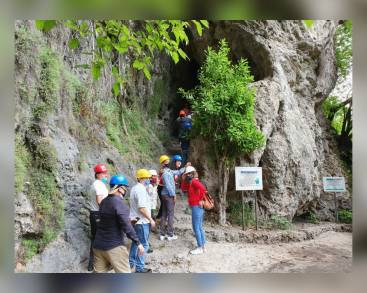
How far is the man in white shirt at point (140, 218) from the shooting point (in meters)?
5.61

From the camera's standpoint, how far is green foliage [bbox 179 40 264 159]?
6.84m

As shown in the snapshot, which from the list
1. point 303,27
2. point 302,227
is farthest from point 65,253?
point 303,27

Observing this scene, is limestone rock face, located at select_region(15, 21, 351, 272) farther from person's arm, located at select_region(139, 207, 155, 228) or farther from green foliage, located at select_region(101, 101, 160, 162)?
person's arm, located at select_region(139, 207, 155, 228)

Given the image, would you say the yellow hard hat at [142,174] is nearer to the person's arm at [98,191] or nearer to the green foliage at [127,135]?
the green foliage at [127,135]

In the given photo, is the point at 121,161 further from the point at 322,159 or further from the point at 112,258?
the point at 322,159

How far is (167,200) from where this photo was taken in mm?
6152

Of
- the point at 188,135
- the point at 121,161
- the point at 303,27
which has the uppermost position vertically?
the point at 303,27

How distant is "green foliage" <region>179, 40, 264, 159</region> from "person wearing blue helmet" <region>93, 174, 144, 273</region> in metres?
2.25

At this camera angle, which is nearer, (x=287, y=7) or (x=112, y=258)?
(x=287, y=7)

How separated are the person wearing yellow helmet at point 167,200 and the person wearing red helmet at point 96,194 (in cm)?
87

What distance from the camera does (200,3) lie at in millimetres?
4523

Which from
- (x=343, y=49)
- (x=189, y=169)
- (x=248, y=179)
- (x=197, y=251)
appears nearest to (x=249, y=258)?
(x=197, y=251)

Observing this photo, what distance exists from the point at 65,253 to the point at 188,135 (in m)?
2.71

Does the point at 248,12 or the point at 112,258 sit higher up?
the point at 248,12
